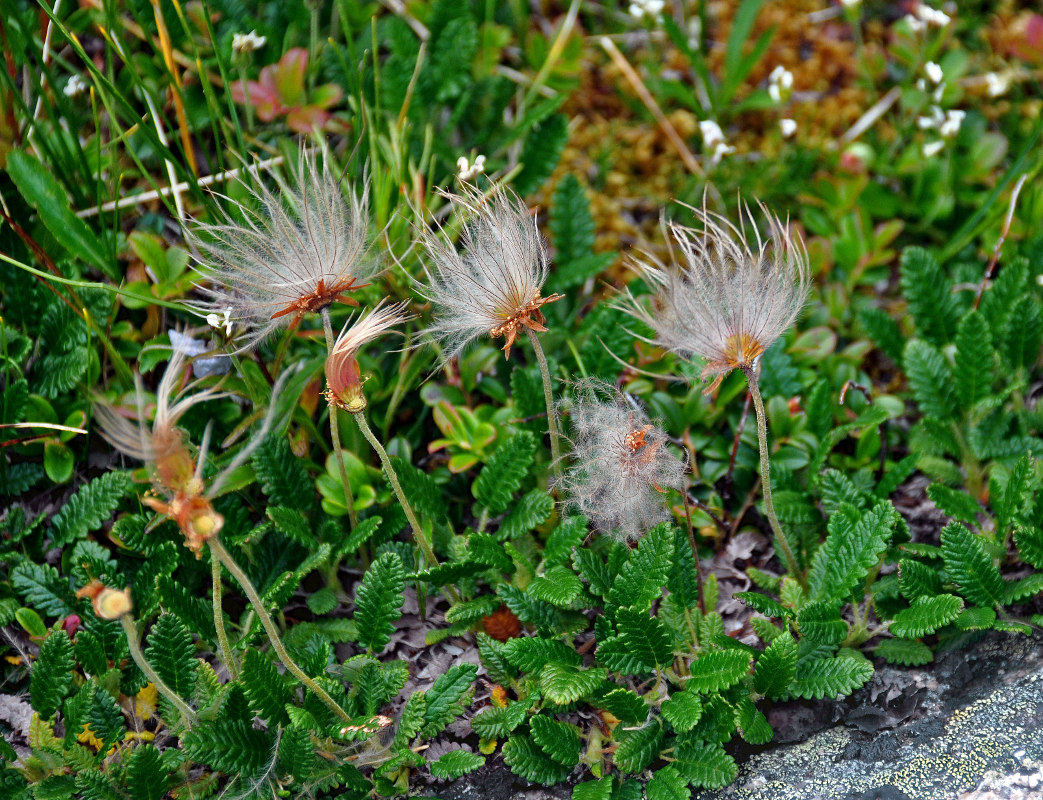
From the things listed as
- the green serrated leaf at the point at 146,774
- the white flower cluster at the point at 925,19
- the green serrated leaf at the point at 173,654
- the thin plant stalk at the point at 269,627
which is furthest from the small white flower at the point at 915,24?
the green serrated leaf at the point at 146,774

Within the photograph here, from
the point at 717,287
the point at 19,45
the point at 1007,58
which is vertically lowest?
the point at 1007,58

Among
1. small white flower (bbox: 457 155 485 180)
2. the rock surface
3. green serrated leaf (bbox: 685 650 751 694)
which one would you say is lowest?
the rock surface

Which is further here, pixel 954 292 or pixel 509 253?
pixel 954 292

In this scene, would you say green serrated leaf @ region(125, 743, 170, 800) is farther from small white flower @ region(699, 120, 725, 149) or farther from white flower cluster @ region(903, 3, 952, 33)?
white flower cluster @ region(903, 3, 952, 33)

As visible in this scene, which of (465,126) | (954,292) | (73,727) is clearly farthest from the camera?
(465,126)

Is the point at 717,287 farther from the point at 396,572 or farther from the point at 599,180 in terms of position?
the point at 599,180

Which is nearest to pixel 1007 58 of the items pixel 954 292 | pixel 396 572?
pixel 954 292

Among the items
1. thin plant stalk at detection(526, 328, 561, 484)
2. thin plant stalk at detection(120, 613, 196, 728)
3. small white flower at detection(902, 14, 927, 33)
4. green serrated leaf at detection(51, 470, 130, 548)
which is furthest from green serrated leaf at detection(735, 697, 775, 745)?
small white flower at detection(902, 14, 927, 33)
